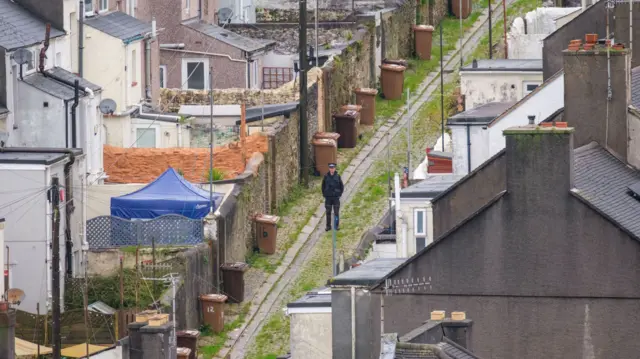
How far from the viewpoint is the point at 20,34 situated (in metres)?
69.9

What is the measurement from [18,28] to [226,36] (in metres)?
18.7

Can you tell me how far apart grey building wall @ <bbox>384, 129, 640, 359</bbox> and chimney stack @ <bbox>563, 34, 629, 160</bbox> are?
14.3ft

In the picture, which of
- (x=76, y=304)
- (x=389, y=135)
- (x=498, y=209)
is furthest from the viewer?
(x=389, y=135)

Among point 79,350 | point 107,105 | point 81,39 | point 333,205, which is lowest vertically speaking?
point 79,350

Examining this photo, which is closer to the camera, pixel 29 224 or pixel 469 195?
pixel 469 195

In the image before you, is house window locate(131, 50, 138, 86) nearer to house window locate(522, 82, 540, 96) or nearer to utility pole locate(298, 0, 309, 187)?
utility pole locate(298, 0, 309, 187)

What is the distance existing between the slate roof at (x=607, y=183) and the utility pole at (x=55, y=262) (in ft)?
43.4

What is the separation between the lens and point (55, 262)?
5819cm

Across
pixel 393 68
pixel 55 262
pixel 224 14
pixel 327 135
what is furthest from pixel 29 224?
pixel 224 14

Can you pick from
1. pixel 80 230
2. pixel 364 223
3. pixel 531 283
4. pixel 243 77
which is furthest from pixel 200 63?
pixel 531 283

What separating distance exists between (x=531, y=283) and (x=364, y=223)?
93.0ft

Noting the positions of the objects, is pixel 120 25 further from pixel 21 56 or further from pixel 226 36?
pixel 21 56

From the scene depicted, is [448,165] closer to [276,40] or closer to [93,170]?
[93,170]

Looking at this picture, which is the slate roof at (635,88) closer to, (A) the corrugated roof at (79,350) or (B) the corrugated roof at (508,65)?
(A) the corrugated roof at (79,350)
